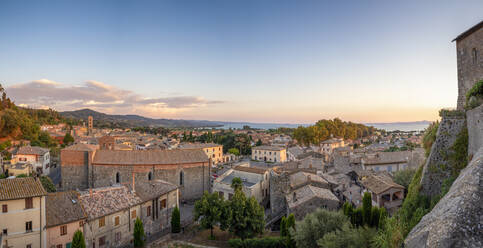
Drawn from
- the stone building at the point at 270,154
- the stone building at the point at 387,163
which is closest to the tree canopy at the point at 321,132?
the stone building at the point at 270,154

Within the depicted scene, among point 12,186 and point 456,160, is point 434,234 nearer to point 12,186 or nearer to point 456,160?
point 456,160

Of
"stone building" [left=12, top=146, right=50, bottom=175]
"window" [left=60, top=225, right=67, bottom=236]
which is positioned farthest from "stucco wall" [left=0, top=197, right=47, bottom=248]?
"stone building" [left=12, top=146, right=50, bottom=175]

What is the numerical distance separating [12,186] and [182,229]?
13.0 metres

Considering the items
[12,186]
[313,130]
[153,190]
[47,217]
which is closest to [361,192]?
[153,190]

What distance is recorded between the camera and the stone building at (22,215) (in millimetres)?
16269

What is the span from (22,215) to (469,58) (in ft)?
91.5

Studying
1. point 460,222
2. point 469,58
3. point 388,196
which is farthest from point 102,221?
point 469,58

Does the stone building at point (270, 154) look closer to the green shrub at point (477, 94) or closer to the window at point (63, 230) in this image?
the window at point (63, 230)

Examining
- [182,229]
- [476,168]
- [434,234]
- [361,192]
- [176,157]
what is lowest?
[182,229]

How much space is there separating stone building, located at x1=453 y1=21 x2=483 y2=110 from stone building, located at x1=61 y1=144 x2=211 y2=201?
2773cm

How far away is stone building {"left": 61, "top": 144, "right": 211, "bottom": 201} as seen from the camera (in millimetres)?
32000

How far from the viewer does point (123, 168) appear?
105ft

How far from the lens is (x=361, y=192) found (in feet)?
89.9

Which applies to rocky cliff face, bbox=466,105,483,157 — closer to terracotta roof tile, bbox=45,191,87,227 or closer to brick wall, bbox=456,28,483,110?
brick wall, bbox=456,28,483,110
